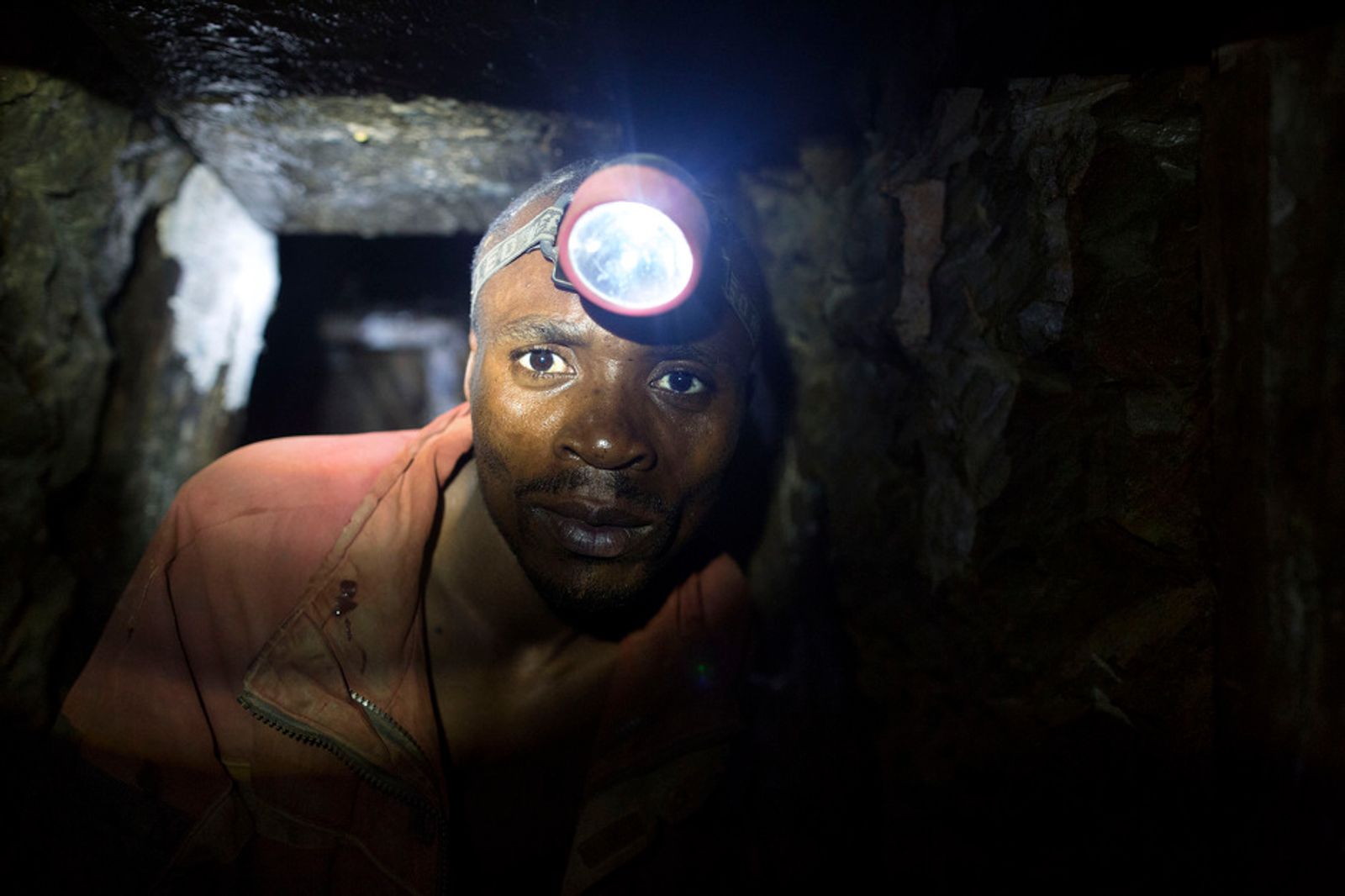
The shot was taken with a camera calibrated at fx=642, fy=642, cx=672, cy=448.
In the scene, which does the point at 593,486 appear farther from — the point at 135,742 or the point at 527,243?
the point at 135,742

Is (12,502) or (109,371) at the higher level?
(109,371)

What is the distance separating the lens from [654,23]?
1.70m

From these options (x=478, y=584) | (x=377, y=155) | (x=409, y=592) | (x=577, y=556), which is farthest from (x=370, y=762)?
(x=377, y=155)

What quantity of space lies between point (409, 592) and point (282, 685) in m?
0.35

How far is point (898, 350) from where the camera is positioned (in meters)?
2.00

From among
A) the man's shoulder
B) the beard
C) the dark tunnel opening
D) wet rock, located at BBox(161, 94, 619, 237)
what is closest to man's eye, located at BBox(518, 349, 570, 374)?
the beard

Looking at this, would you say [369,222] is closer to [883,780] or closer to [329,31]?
[329,31]

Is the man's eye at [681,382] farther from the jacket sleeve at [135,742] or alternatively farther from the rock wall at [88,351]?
the rock wall at [88,351]

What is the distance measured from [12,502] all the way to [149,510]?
1.70 feet

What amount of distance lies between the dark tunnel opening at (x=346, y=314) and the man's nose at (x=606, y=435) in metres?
1.96

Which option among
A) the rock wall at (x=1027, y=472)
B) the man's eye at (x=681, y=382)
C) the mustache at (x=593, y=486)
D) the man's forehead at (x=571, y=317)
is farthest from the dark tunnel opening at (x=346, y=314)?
the rock wall at (x=1027, y=472)

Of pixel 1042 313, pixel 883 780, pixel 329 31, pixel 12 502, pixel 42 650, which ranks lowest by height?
pixel 883 780

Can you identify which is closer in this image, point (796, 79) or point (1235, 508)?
point (1235, 508)

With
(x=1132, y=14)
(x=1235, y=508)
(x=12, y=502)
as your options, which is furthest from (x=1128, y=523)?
(x=12, y=502)
